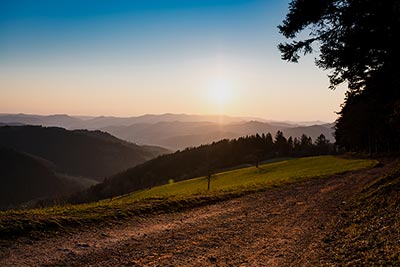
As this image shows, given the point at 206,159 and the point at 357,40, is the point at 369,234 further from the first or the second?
the point at 206,159

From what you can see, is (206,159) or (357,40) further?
(206,159)

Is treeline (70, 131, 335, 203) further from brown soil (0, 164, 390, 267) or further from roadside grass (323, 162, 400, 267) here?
roadside grass (323, 162, 400, 267)

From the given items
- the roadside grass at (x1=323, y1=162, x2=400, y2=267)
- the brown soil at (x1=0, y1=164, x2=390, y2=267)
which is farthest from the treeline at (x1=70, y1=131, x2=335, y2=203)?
the roadside grass at (x1=323, y1=162, x2=400, y2=267)

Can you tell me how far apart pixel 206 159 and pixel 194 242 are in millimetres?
118021

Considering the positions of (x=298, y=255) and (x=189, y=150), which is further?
(x=189, y=150)

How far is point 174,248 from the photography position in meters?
10.4

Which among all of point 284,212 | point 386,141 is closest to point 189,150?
point 386,141

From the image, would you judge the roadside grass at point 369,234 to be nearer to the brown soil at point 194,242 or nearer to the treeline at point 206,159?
the brown soil at point 194,242

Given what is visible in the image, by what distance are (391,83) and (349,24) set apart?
3.37 metres

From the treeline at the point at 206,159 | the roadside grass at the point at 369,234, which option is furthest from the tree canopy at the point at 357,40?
the treeline at the point at 206,159

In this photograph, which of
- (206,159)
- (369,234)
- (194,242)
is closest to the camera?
(369,234)

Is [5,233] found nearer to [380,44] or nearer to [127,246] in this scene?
[127,246]

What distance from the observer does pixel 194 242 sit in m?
11.1

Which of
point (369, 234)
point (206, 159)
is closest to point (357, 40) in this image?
point (369, 234)
